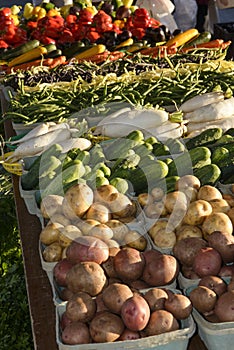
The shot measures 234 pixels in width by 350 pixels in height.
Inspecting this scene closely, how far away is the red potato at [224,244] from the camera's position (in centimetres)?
170

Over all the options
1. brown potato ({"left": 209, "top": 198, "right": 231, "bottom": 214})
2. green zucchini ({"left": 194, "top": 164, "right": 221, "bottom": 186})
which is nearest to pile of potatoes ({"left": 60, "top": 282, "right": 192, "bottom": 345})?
brown potato ({"left": 209, "top": 198, "right": 231, "bottom": 214})


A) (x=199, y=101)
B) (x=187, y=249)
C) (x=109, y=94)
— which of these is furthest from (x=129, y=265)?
(x=109, y=94)

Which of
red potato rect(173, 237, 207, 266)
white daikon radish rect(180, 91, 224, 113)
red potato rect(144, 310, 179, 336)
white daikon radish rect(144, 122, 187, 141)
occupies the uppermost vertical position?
red potato rect(144, 310, 179, 336)

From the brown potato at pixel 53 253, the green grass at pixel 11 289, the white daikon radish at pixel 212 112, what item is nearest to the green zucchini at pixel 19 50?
the green grass at pixel 11 289

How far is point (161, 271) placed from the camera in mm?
1617

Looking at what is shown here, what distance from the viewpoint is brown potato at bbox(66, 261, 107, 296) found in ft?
5.17

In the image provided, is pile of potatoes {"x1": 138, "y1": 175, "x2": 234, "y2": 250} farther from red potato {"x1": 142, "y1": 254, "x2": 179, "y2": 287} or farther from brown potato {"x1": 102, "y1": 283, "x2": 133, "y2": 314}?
brown potato {"x1": 102, "y1": 283, "x2": 133, "y2": 314}

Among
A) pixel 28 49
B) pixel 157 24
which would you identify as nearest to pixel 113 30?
pixel 157 24

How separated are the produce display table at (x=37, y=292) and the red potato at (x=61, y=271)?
0.13 m

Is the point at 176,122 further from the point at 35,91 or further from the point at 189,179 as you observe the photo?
the point at 35,91

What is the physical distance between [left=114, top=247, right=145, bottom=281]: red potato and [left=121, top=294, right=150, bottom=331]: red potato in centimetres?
19

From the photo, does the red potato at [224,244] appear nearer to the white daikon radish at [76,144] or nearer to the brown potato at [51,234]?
the brown potato at [51,234]

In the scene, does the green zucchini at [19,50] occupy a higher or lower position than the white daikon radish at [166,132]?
lower

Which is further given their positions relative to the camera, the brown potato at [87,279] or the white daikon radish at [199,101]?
the white daikon radish at [199,101]
